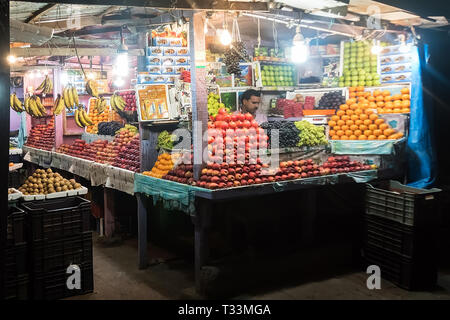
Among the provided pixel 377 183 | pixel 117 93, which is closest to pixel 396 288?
pixel 377 183

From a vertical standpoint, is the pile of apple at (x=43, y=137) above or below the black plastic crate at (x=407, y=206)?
above

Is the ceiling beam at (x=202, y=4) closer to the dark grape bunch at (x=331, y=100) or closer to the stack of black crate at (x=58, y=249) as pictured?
the stack of black crate at (x=58, y=249)

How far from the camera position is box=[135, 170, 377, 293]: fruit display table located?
5.23m

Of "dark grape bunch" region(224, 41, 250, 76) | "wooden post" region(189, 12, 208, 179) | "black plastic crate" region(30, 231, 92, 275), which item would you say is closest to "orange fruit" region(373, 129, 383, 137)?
"dark grape bunch" region(224, 41, 250, 76)

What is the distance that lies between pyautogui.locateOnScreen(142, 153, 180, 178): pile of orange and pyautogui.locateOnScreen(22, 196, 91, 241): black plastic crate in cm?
107

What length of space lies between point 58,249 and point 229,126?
2.64 m

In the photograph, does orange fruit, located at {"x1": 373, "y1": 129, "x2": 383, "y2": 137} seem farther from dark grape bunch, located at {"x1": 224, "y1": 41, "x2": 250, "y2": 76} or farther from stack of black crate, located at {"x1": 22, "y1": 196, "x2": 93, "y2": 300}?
stack of black crate, located at {"x1": 22, "y1": 196, "x2": 93, "y2": 300}

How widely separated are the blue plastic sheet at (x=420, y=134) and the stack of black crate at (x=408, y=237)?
1180mm

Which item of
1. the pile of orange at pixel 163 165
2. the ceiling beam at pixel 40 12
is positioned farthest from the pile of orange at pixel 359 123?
the ceiling beam at pixel 40 12

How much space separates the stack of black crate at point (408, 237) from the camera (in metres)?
5.47

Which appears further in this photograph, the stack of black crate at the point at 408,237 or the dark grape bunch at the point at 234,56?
the dark grape bunch at the point at 234,56

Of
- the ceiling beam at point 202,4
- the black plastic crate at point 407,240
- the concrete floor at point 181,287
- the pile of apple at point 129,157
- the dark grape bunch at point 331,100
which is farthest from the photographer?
the dark grape bunch at point 331,100

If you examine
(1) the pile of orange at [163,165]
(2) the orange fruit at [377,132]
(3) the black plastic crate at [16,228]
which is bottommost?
(3) the black plastic crate at [16,228]
